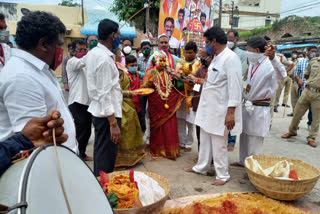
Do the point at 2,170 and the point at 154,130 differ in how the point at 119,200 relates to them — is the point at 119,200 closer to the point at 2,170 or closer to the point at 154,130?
the point at 2,170

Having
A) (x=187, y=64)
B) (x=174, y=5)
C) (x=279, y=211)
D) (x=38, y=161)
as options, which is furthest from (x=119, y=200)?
(x=174, y=5)

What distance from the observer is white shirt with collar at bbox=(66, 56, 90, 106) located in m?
3.52

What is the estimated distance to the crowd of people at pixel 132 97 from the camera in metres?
1.24

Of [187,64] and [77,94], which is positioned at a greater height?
[187,64]

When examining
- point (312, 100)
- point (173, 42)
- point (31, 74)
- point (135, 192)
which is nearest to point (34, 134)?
point (31, 74)

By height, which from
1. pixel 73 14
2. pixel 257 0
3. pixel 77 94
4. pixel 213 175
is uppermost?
pixel 257 0

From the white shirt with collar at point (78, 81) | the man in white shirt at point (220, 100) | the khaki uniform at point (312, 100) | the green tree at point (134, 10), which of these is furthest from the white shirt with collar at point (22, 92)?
the green tree at point (134, 10)

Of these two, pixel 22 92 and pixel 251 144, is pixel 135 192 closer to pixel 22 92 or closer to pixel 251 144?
pixel 22 92

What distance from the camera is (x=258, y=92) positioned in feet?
10.5

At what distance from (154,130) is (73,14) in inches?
955

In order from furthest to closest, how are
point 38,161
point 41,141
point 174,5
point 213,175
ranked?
1. point 174,5
2. point 213,175
3. point 41,141
4. point 38,161

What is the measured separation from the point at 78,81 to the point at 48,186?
289 cm

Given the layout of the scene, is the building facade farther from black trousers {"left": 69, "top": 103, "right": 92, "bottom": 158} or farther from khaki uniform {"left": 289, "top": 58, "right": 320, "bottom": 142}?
black trousers {"left": 69, "top": 103, "right": 92, "bottom": 158}

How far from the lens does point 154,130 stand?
4086 mm
